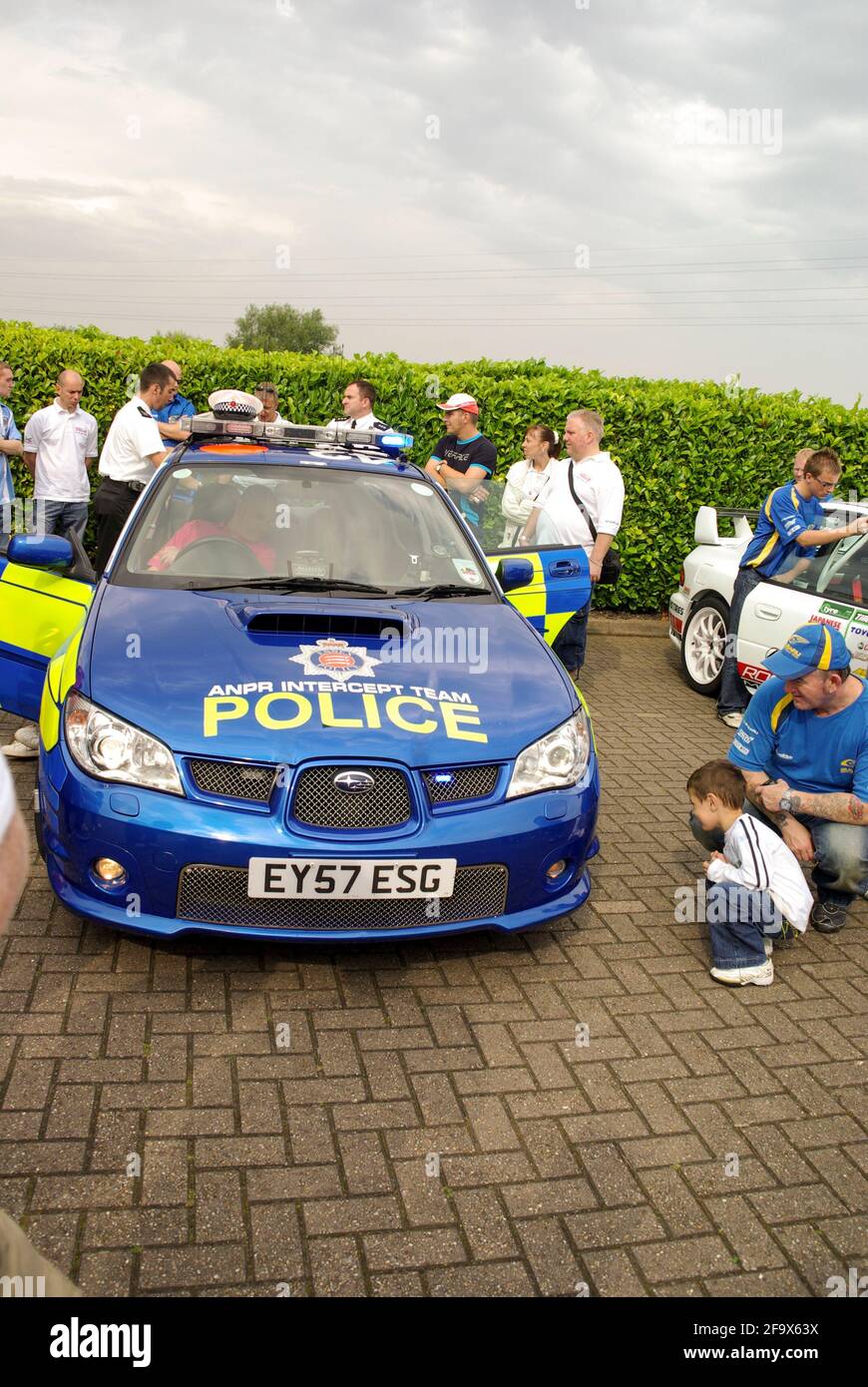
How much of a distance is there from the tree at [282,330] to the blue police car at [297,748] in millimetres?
67912

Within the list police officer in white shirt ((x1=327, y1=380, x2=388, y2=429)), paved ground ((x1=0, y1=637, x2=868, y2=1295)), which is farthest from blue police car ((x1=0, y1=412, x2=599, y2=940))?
police officer in white shirt ((x1=327, y1=380, x2=388, y2=429))

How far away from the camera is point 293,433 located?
19.5 feet

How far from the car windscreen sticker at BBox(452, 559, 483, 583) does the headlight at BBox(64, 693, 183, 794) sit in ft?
6.23

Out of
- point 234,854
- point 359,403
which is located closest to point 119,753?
point 234,854

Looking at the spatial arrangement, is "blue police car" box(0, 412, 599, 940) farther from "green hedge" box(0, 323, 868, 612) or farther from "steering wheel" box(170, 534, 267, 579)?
"green hedge" box(0, 323, 868, 612)

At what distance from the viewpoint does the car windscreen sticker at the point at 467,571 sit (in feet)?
16.5

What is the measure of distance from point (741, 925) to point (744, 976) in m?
0.19

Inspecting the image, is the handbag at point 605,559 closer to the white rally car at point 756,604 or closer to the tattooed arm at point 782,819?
the white rally car at point 756,604

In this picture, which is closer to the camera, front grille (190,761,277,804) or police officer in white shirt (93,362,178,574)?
front grille (190,761,277,804)

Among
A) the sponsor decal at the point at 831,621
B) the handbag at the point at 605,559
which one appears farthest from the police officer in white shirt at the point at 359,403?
the sponsor decal at the point at 831,621

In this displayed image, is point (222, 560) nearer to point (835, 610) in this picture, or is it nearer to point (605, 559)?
point (605, 559)

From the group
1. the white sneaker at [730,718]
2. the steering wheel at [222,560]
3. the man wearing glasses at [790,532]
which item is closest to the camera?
the steering wheel at [222,560]

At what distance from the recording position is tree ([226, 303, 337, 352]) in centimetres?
6975
